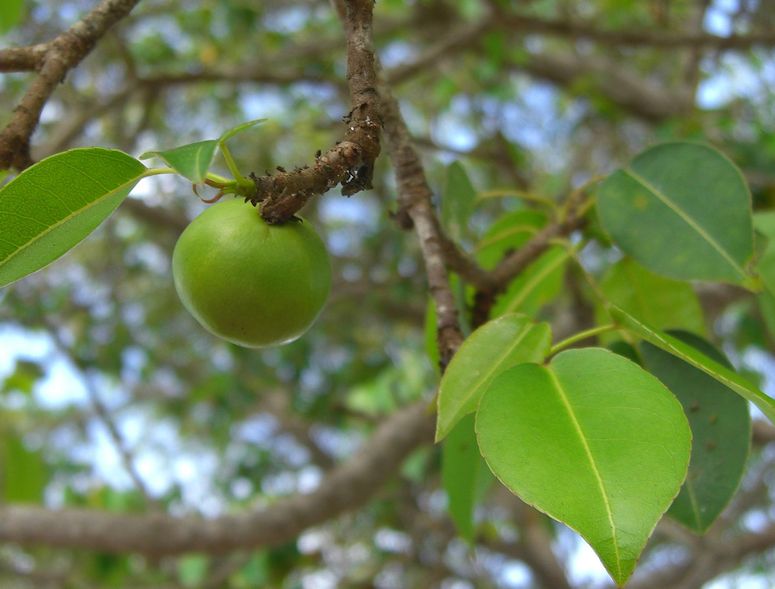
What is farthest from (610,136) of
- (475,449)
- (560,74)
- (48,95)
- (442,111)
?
(48,95)

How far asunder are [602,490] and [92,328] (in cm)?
363

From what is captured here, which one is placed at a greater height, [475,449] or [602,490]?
[602,490]

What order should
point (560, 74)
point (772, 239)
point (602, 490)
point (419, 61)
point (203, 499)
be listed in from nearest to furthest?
1. point (602, 490)
2. point (772, 239)
3. point (419, 61)
4. point (560, 74)
5. point (203, 499)

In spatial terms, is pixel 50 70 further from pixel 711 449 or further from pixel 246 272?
pixel 711 449

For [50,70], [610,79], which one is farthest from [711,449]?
[610,79]

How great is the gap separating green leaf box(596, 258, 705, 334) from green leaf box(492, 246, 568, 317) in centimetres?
11

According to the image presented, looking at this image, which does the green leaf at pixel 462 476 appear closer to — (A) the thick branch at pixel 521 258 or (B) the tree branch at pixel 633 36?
(A) the thick branch at pixel 521 258

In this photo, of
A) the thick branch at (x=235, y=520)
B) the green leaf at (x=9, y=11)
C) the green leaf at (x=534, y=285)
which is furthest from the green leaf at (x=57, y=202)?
the thick branch at (x=235, y=520)

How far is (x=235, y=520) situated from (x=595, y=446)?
2.18m

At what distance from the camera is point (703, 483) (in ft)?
3.60

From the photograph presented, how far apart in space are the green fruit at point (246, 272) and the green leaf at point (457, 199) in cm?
51

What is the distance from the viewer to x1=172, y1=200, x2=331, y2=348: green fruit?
94 centimetres

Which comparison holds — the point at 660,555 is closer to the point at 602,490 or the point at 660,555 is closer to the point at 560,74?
the point at 560,74

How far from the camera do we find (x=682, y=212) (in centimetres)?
130
